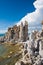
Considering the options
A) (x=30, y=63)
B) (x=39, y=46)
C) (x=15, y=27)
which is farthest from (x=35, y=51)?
(x=15, y=27)

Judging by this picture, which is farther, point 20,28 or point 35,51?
point 20,28

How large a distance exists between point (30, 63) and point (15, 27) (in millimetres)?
116067

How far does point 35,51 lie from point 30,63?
857 cm

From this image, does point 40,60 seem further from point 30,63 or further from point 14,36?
point 14,36

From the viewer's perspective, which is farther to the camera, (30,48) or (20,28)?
(20,28)

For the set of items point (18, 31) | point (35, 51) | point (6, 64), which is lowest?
point (6, 64)

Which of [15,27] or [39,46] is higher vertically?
[15,27]

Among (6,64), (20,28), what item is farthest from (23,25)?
(6,64)

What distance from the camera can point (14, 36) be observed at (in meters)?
141

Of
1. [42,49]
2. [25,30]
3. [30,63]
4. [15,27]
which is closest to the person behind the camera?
[30,63]

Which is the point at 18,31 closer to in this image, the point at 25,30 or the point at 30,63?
the point at 25,30

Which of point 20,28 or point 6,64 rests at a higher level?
point 20,28

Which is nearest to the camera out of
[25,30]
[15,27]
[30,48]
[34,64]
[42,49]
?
[34,64]

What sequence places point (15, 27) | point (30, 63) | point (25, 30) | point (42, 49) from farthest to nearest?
point (15, 27) → point (25, 30) → point (42, 49) → point (30, 63)
